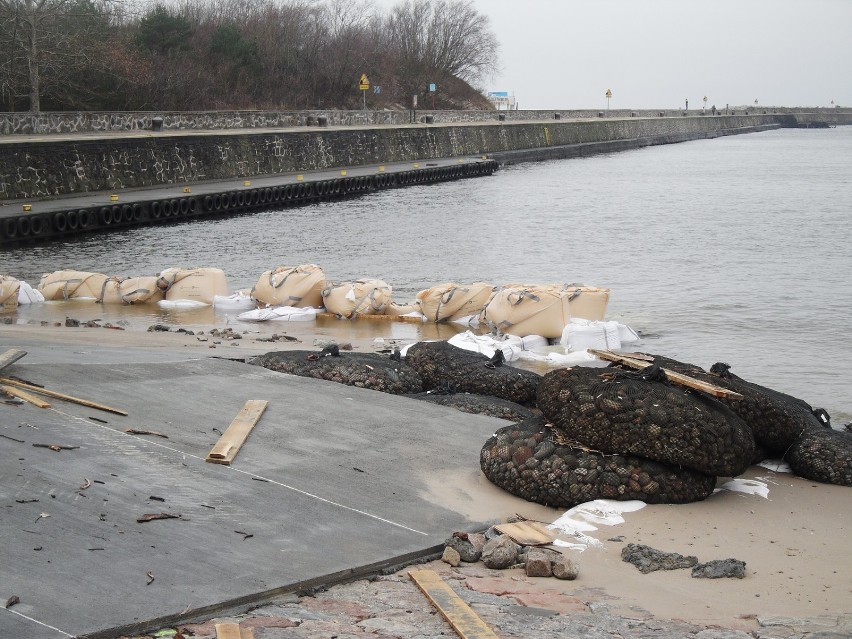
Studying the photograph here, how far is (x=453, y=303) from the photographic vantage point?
14.4 m

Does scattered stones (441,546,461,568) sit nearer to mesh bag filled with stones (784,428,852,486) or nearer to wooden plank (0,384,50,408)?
wooden plank (0,384,50,408)

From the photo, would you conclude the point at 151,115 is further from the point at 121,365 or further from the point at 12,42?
the point at 121,365

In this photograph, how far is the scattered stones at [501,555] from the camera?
523 centimetres

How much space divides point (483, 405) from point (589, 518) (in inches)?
101

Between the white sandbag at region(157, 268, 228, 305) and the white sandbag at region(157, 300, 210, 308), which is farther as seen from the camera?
the white sandbag at region(157, 268, 228, 305)

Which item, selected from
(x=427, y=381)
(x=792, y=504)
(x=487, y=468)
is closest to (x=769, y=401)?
(x=792, y=504)

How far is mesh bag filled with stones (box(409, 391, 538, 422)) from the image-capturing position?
8414 mm

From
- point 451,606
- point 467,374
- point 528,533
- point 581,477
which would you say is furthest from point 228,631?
point 467,374

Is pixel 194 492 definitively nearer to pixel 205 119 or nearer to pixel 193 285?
pixel 193 285

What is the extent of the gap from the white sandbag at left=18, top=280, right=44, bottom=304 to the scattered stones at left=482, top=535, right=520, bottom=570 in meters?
12.2

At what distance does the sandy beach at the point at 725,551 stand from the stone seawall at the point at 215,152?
79.9 feet

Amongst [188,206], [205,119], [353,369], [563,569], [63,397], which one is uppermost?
[205,119]

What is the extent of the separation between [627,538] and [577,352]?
6.51 meters

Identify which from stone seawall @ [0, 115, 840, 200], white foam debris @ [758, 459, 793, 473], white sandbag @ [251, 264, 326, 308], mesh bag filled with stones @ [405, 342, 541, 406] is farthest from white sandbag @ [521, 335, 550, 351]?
stone seawall @ [0, 115, 840, 200]
